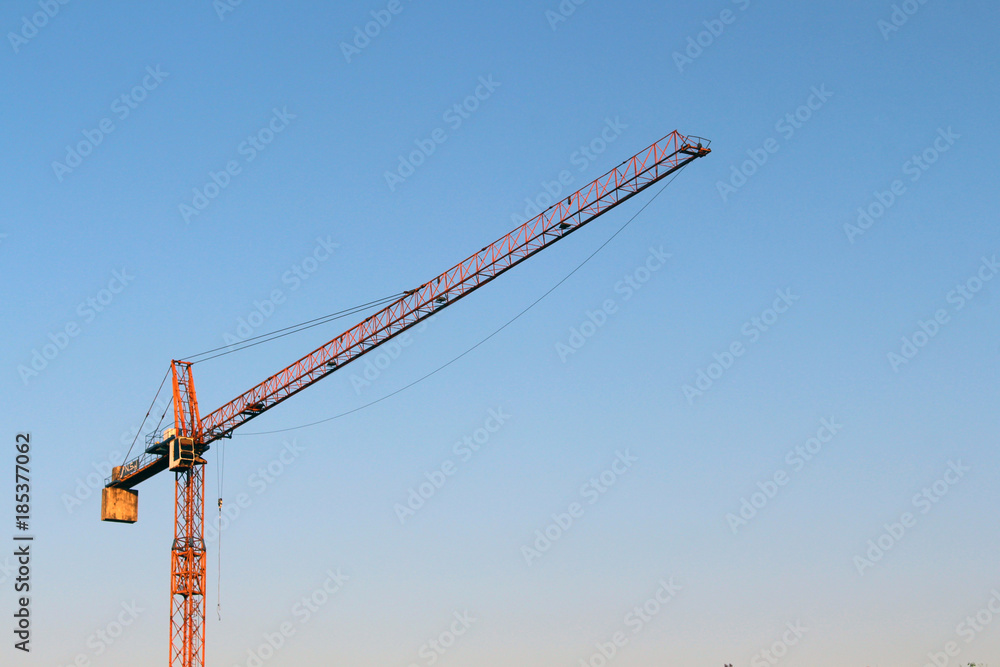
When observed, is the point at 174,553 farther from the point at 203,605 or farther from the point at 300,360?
the point at 300,360

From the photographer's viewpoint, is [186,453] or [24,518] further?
[186,453]

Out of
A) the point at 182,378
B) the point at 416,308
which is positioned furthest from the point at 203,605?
the point at 416,308

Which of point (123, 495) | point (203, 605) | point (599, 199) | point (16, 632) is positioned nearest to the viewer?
point (16, 632)

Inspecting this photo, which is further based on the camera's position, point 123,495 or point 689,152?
point 123,495

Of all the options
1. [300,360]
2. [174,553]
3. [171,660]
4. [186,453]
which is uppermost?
[300,360]

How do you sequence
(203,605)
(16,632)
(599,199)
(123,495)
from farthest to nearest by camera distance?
(123,495) → (203,605) → (599,199) → (16,632)

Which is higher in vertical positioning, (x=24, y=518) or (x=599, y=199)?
(x=599, y=199)

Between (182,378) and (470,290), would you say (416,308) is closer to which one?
(470,290)

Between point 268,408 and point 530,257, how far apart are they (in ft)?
95.1

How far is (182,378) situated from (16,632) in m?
29.8

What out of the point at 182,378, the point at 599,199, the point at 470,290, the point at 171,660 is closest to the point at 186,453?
the point at 182,378

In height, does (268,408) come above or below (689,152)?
below

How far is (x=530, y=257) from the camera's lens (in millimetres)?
111875

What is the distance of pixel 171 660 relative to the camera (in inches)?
4530
